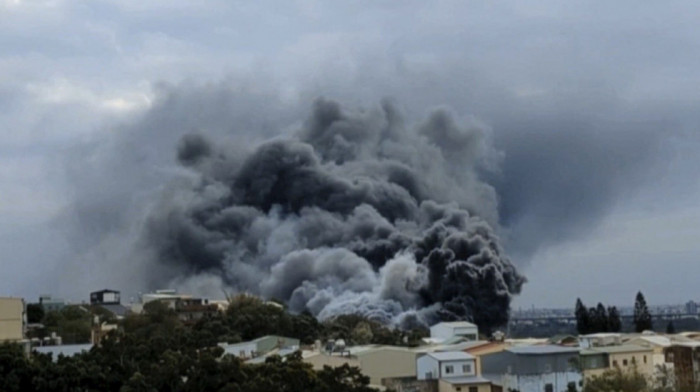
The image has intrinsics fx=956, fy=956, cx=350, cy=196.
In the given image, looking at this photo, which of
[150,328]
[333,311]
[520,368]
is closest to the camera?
[520,368]

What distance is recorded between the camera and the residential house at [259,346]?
2039 inches

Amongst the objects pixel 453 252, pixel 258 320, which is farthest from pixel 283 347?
pixel 453 252

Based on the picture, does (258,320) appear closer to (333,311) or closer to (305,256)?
(333,311)

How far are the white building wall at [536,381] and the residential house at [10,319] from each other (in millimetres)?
22981

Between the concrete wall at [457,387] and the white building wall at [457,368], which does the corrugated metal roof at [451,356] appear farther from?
the concrete wall at [457,387]

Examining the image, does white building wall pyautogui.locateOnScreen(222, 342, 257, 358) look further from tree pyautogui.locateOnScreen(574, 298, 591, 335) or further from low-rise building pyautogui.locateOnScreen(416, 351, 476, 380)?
tree pyautogui.locateOnScreen(574, 298, 591, 335)

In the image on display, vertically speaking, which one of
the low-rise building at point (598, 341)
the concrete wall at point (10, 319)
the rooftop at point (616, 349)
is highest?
the concrete wall at point (10, 319)

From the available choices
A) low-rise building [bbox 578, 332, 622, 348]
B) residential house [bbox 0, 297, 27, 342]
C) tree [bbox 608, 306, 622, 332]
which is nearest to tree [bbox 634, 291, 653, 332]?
tree [bbox 608, 306, 622, 332]

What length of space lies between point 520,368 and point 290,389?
15073 millimetres

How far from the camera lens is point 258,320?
6234cm

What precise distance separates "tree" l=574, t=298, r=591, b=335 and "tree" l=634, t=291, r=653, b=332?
580cm

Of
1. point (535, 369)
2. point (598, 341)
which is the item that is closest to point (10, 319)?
point (535, 369)

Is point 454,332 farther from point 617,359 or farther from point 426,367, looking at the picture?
point 426,367

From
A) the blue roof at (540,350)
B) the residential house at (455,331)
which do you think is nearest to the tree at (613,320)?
the residential house at (455,331)
